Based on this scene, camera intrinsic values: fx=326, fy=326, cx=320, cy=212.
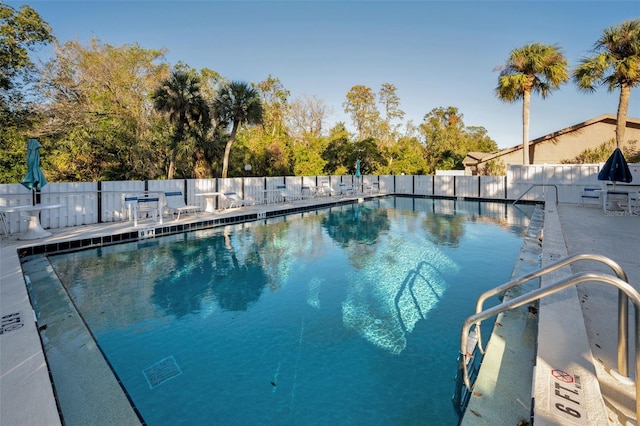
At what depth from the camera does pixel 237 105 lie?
1677 centimetres

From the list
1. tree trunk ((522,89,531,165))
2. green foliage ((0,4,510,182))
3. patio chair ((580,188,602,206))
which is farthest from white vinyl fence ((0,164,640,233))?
green foliage ((0,4,510,182))

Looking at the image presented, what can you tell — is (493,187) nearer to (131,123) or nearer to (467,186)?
(467,186)

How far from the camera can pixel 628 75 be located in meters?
14.8

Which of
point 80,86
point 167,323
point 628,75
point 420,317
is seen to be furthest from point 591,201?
point 80,86

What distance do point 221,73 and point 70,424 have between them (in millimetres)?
30998

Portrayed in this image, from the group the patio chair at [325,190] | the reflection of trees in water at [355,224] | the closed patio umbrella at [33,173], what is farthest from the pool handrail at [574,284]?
the patio chair at [325,190]

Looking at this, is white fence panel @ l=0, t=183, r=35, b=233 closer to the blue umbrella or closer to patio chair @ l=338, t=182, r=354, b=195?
patio chair @ l=338, t=182, r=354, b=195

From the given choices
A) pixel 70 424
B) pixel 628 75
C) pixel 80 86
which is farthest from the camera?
pixel 80 86

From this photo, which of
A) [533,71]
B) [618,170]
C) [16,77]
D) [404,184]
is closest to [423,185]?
[404,184]

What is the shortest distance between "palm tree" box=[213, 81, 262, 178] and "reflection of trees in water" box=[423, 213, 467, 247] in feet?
34.0

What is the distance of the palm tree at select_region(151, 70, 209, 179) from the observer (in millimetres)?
16047

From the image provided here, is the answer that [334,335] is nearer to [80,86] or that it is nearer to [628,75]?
[628,75]

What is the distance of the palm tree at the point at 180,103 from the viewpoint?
1605 centimetres

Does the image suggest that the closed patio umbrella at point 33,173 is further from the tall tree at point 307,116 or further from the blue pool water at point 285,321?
the tall tree at point 307,116
